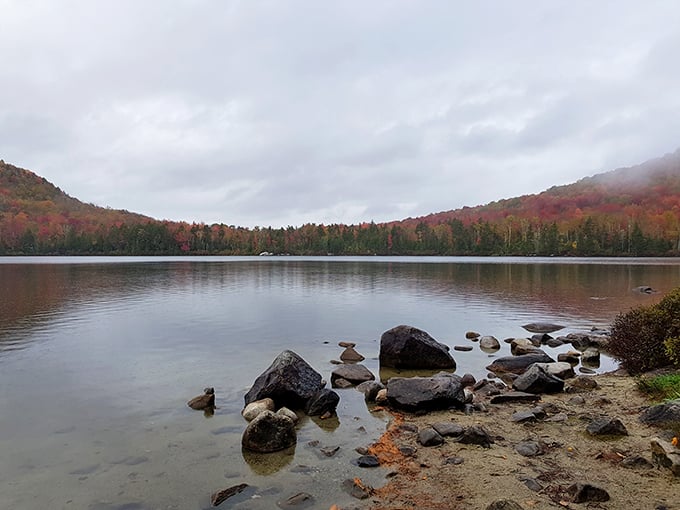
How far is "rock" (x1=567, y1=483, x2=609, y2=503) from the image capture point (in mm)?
6871

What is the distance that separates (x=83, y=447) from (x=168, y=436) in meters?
1.80

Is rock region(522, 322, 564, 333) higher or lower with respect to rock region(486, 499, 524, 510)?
lower

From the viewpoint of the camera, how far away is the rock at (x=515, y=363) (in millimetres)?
16453

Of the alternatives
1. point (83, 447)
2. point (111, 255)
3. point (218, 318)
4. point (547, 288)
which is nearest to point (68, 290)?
point (218, 318)

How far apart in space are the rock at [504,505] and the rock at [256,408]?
21.2ft

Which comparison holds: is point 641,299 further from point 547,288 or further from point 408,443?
point 408,443

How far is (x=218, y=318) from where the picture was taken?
2980 centimetres

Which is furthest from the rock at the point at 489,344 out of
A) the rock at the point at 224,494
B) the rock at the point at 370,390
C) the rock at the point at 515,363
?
the rock at the point at 224,494

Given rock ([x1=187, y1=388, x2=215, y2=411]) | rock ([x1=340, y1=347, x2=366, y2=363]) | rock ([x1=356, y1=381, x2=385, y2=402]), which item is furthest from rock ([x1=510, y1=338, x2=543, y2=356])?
rock ([x1=187, y1=388, x2=215, y2=411])

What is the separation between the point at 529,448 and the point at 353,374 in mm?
7336

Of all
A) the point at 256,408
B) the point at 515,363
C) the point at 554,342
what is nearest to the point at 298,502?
the point at 256,408

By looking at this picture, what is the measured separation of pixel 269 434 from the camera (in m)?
9.91

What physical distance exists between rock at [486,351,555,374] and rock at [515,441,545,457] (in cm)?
738

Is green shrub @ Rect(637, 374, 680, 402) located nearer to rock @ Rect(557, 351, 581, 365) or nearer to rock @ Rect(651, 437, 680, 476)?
rock @ Rect(651, 437, 680, 476)
